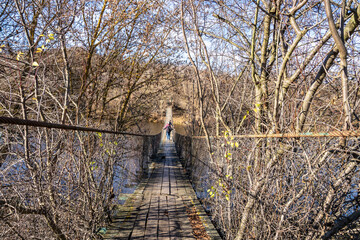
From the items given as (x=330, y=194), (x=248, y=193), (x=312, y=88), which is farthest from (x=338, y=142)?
(x=248, y=193)

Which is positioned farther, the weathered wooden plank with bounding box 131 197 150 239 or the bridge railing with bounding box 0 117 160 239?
the weathered wooden plank with bounding box 131 197 150 239

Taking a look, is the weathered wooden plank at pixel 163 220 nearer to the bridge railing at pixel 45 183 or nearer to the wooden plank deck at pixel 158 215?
the wooden plank deck at pixel 158 215

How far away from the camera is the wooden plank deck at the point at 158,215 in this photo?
3.00m

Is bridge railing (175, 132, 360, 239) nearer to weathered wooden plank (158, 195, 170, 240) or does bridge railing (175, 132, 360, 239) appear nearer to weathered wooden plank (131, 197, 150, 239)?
weathered wooden plank (158, 195, 170, 240)

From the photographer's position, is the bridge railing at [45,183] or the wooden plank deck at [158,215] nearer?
the bridge railing at [45,183]

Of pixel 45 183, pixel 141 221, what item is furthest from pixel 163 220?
pixel 45 183

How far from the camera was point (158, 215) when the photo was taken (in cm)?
364

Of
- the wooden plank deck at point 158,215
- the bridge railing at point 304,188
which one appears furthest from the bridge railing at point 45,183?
the bridge railing at point 304,188

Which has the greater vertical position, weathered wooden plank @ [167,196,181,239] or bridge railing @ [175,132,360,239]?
bridge railing @ [175,132,360,239]

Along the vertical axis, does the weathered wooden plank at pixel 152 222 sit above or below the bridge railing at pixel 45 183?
below

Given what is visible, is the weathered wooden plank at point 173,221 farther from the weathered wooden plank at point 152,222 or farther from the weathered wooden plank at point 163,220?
the weathered wooden plank at point 152,222

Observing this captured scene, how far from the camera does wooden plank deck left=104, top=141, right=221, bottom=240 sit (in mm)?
2998

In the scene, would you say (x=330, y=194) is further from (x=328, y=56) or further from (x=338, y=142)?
(x=328, y=56)

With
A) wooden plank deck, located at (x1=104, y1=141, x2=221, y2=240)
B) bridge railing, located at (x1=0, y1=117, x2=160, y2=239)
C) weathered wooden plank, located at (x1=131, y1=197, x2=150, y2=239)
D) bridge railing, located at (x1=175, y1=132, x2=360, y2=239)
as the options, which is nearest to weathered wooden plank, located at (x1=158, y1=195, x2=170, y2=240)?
wooden plank deck, located at (x1=104, y1=141, x2=221, y2=240)
